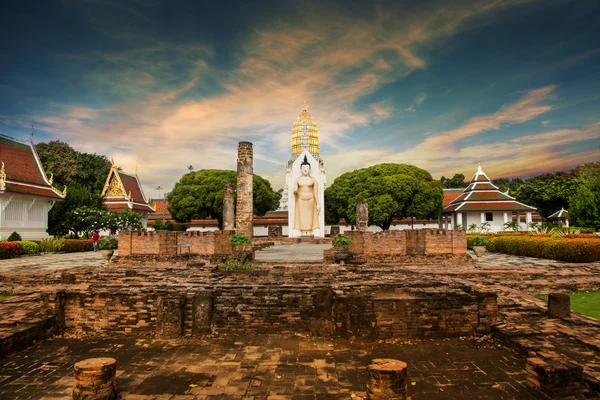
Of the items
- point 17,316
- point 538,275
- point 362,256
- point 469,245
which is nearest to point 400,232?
point 362,256

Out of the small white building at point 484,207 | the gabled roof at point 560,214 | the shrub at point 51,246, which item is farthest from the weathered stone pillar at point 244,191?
the gabled roof at point 560,214

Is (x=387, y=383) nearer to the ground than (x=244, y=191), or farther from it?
nearer to the ground

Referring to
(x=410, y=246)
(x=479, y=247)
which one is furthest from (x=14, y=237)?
(x=479, y=247)

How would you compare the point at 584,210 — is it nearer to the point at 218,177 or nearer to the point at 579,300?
the point at 579,300

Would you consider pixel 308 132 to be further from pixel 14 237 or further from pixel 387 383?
pixel 387 383

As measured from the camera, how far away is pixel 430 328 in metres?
6.80

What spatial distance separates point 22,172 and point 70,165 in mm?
16000

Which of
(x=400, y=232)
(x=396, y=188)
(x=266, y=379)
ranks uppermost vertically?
(x=396, y=188)

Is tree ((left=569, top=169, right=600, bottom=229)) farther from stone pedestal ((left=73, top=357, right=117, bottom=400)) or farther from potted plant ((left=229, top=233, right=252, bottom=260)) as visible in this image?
stone pedestal ((left=73, top=357, right=117, bottom=400))

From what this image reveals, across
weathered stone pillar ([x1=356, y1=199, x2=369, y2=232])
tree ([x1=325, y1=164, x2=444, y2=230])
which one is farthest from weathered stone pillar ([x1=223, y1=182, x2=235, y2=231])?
tree ([x1=325, y1=164, x2=444, y2=230])

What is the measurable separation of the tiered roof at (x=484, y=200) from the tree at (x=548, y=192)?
9.86 meters

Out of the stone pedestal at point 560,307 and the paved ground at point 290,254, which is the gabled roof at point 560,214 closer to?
the paved ground at point 290,254

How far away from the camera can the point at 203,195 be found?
131ft

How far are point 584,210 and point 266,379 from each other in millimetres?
33161
